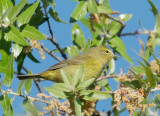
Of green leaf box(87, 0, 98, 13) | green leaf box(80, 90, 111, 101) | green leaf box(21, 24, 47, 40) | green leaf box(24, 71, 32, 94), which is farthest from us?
green leaf box(87, 0, 98, 13)

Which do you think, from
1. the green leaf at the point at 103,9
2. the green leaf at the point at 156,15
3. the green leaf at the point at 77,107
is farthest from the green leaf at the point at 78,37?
→ the green leaf at the point at 77,107

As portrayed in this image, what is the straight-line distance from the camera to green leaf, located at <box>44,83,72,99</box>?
369cm

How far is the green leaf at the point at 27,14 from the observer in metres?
4.07

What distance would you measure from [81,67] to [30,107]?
2.60ft

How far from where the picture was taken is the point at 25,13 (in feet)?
13.4

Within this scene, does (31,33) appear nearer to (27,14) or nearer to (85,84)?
(27,14)

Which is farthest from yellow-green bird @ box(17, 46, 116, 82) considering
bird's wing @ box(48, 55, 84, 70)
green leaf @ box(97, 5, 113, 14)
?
green leaf @ box(97, 5, 113, 14)

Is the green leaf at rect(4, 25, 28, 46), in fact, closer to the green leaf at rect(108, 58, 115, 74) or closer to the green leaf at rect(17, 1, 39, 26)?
the green leaf at rect(17, 1, 39, 26)

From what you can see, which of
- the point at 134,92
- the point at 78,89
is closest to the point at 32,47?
the point at 78,89

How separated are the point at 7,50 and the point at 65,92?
3.21 ft

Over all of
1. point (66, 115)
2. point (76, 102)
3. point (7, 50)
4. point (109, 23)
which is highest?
point (109, 23)

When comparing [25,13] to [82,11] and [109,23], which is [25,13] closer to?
[82,11]

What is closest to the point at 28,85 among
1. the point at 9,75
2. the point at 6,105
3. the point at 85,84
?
the point at 9,75

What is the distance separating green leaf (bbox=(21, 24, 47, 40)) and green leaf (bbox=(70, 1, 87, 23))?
0.68 m
